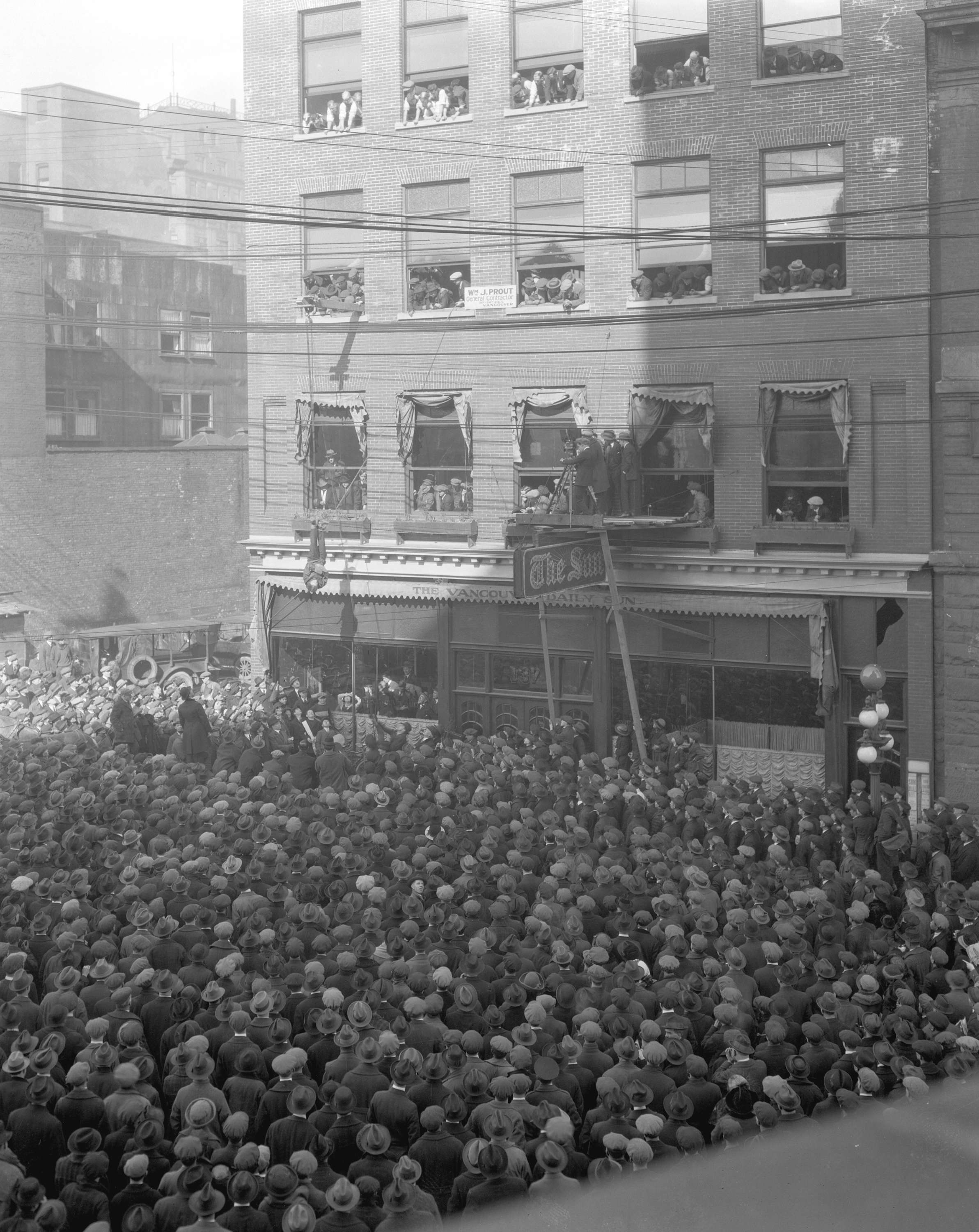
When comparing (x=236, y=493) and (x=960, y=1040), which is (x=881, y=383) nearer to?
(x=960, y=1040)

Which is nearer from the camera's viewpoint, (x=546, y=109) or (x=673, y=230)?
(x=673, y=230)

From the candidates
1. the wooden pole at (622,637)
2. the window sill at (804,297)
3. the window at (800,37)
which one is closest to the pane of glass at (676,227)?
the window sill at (804,297)

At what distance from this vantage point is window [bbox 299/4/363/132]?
87.9ft

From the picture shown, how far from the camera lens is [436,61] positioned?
26.0 metres

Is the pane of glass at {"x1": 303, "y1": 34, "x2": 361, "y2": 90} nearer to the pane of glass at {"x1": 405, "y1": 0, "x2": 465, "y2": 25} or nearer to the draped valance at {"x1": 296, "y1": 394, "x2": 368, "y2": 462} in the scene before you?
the pane of glass at {"x1": 405, "y1": 0, "x2": 465, "y2": 25}

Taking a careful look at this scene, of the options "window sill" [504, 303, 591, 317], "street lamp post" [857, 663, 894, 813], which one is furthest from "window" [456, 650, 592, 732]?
"street lamp post" [857, 663, 894, 813]

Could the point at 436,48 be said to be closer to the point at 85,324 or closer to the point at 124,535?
the point at 124,535

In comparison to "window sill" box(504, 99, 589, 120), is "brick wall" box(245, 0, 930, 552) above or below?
below

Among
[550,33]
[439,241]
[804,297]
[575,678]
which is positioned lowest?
[575,678]

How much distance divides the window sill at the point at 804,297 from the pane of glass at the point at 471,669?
7.97m

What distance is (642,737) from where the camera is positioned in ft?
67.7

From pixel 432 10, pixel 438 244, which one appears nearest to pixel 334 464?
pixel 438 244

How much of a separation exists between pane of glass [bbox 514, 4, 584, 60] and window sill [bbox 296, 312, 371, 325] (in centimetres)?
547

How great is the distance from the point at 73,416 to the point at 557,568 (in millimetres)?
26197
